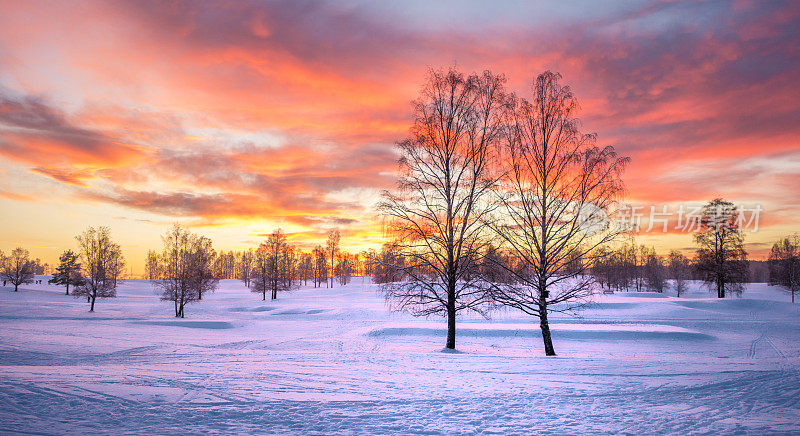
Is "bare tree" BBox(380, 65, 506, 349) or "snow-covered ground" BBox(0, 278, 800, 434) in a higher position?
Result: "bare tree" BBox(380, 65, 506, 349)

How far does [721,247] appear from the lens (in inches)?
1843

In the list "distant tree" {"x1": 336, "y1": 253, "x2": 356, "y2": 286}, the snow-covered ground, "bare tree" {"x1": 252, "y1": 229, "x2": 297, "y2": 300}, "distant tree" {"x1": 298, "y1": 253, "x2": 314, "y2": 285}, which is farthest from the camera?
"distant tree" {"x1": 298, "y1": 253, "x2": 314, "y2": 285}

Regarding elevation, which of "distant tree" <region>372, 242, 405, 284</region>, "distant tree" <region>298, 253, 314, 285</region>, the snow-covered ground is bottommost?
"distant tree" <region>298, 253, 314, 285</region>

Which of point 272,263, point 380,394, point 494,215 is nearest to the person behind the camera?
point 380,394

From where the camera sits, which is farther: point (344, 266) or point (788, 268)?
point (344, 266)

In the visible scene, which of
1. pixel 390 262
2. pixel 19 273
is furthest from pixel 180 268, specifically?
pixel 19 273

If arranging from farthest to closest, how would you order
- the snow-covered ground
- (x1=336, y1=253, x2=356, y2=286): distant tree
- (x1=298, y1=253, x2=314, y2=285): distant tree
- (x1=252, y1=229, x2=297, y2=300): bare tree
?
(x1=298, y1=253, x2=314, y2=285): distant tree
(x1=336, y1=253, x2=356, y2=286): distant tree
(x1=252, y1=229, x2=297, y2=300): bare tree
the snow-covered ground

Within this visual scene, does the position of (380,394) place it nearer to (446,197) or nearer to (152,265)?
(446,197)

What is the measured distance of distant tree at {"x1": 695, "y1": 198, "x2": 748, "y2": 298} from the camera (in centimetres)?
4622

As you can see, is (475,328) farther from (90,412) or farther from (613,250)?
(90,412)

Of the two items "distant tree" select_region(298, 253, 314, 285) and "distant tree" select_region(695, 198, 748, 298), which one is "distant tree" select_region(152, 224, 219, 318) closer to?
"distant tree" select_region(695, 198, 748, 298)

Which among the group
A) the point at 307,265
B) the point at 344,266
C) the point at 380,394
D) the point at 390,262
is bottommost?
the point at 307,265

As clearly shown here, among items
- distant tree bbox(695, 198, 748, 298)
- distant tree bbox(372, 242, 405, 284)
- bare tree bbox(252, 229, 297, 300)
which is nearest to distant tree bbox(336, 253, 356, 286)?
bare tree bbox(252, 229, 297, 300)

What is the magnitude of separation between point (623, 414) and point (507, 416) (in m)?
2.37
